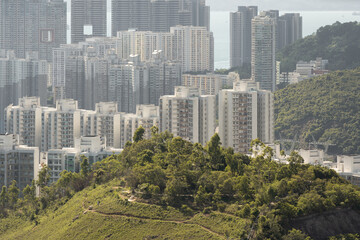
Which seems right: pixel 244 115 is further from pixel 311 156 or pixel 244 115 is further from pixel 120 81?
pixel 120 81

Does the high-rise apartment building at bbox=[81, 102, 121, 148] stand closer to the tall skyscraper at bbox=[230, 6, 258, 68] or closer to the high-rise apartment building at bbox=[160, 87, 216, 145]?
the high-rise apartment building at bbox=[160, 87, 216, 145]

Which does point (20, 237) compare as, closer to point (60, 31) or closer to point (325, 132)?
point (325, 132)

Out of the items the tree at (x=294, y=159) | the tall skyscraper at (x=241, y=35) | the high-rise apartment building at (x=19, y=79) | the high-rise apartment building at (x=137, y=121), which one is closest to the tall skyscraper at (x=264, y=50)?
the tall skyscraper at (x=241, y=35)

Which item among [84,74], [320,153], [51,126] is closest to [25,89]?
[84,74]

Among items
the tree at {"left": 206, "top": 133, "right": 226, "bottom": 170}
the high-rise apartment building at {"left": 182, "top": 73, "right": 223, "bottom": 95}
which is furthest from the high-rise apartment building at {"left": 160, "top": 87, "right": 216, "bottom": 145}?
the high-rise apartment building at {"left": 182, "top": 73, "right": 223, "bottom": 95}

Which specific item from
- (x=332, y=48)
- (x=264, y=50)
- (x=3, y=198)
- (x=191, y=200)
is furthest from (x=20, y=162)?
(x=332, y=48)

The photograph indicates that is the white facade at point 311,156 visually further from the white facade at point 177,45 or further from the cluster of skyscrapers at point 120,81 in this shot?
the white facade at point 177,45
